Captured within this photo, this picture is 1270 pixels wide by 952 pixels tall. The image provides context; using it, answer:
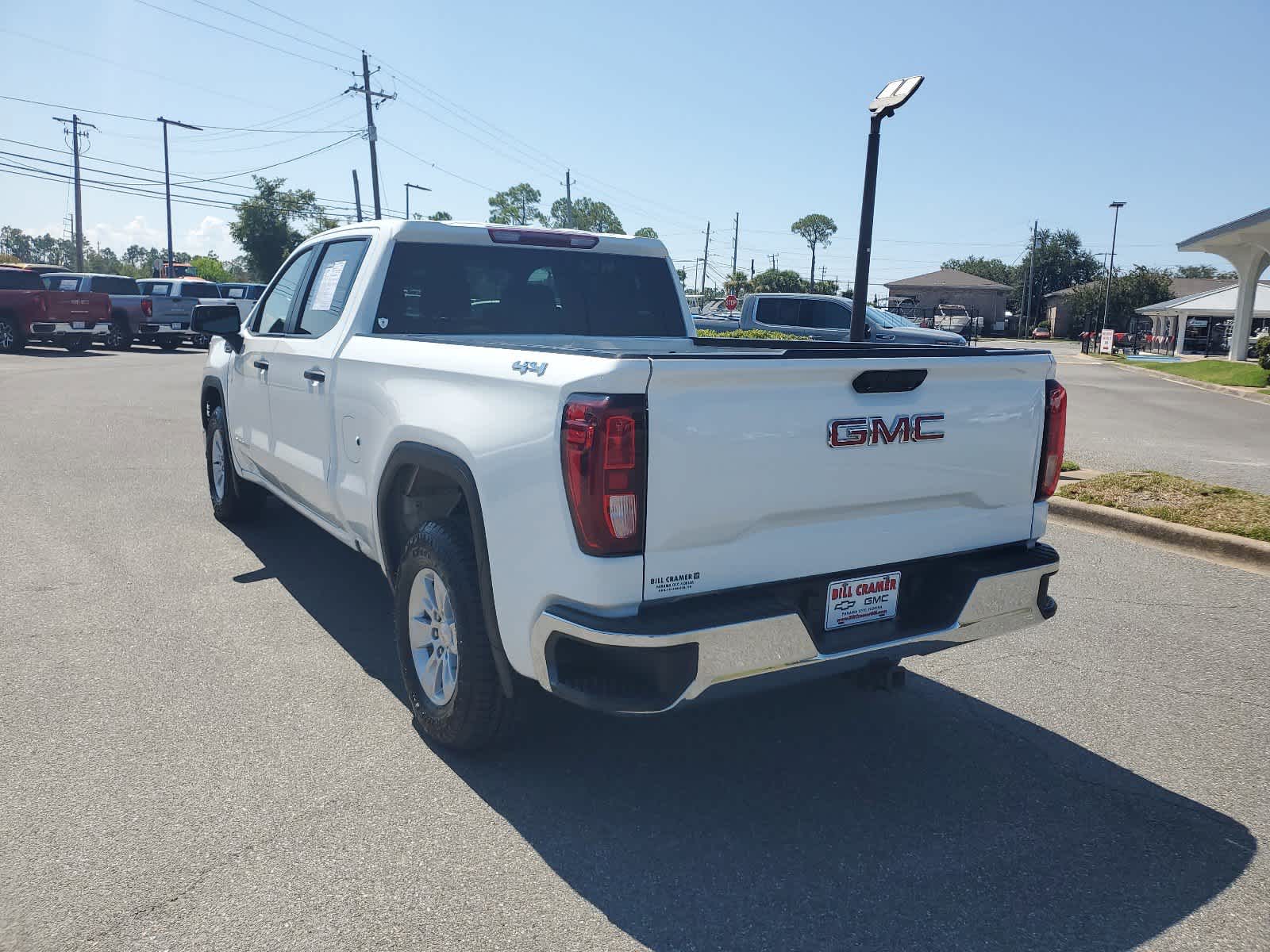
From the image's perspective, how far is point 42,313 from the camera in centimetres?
2392

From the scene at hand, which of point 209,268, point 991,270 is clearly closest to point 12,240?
point 209,268

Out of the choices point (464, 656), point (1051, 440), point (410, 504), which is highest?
point (1051, 440)

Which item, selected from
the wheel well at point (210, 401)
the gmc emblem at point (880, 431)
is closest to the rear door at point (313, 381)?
the wheel well at point (210, 401)

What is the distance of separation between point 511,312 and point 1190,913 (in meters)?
3.69

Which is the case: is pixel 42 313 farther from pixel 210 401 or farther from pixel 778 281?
pixel 778 281

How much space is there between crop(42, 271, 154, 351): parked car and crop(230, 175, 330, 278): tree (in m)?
41.2

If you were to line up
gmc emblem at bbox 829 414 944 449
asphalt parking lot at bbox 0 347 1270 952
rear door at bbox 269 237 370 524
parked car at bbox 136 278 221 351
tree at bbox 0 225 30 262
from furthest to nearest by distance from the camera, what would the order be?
tree at bbox 0 225 30 262
parked car at bbox 136 278 221 351
rear door at bbox 269 237 370 524
gmc emblem at bbox 829 414 944 449
asphalt parking lot at bbox 0 347 1270 952

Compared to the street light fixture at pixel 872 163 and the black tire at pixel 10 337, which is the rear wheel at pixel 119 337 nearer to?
the black tire at pixel 10 337

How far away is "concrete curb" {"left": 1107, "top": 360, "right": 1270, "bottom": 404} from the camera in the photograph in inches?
921

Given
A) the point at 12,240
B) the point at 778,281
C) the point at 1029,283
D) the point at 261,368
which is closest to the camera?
the point at 261,368

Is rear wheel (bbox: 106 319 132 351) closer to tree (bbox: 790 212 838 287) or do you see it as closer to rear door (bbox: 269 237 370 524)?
rear door (bbox: 269 237 370 524)

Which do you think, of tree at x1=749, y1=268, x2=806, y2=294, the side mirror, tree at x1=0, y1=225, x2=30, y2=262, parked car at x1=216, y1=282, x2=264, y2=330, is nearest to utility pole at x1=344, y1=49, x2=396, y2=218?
parked car at x1=216, y1=282, x2=264, y2=330

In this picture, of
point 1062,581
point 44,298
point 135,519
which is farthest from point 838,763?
point 44,298

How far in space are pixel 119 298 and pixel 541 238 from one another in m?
26.9
